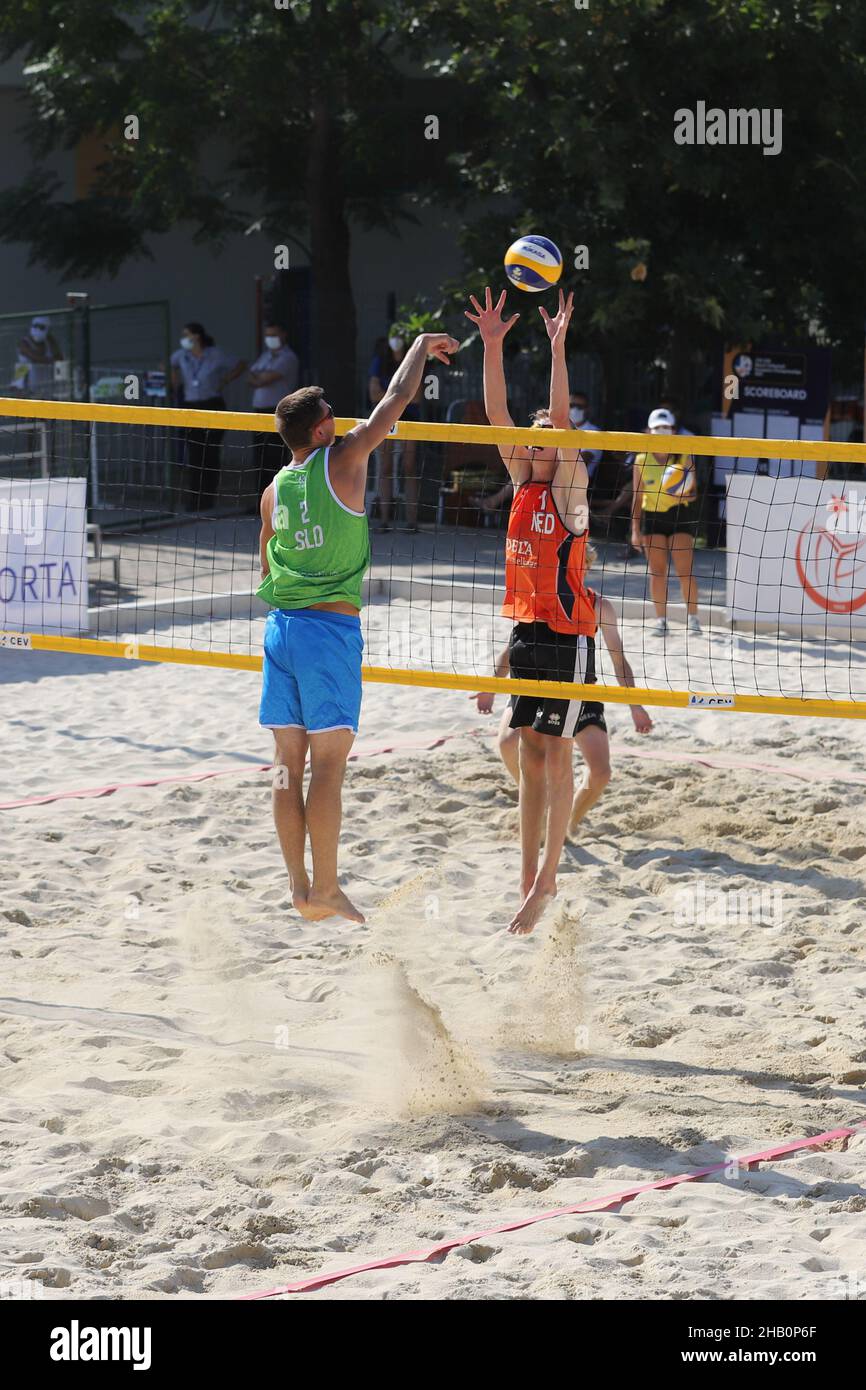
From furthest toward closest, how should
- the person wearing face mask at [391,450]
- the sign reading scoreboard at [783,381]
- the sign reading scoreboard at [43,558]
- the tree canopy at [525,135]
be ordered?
the tree canopy at [525,135]
the person wearing face mask at [391,450]
the sign reading scoreboard at [783,381]
the sign reading scoreboard at [43,558]

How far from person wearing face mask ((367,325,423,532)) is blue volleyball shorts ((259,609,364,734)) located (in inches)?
358

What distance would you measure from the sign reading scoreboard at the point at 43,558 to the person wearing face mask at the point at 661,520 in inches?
141

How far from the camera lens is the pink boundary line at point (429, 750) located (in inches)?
297

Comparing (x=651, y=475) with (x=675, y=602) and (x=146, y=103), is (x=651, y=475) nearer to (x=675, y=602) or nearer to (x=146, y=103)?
(x=675, y=602)

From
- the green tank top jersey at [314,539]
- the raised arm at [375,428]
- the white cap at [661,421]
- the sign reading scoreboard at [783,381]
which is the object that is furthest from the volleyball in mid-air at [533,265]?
the sign reading scoreboard at [783,381]

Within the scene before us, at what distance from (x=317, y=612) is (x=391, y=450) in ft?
35.7

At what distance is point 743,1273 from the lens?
3.69 metres

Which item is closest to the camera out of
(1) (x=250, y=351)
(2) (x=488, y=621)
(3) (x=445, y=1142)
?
(3) (x=445, y=1142)

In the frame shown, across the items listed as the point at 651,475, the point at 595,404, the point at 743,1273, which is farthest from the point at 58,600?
the point at 595,404

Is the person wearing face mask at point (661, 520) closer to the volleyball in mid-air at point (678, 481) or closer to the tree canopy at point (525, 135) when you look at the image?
the volleyball in mid-air at point (678, 481)

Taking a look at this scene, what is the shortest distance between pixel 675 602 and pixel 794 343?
524 cm

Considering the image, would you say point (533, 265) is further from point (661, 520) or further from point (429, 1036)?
point (661, 520)

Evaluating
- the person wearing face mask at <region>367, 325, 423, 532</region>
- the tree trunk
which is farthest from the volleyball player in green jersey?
the tree trunk

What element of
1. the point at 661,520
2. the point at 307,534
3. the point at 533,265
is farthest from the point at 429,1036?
the point at 661,520
